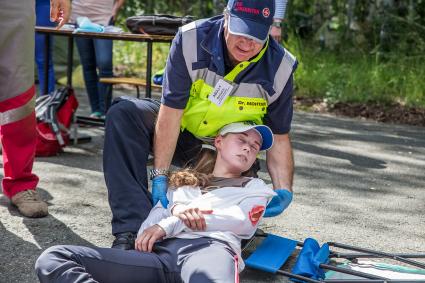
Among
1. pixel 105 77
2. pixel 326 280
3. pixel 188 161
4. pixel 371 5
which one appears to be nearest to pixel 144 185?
pixel 188 161

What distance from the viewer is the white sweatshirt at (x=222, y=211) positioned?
2859 millimetres

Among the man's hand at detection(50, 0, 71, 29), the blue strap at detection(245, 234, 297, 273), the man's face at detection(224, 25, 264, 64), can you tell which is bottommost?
the blue strap at detection(245, 234, 297, 273)

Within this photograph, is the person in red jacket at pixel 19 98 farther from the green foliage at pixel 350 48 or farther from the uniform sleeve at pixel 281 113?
the green foliage at pixel 350 48

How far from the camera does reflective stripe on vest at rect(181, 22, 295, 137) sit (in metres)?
3.23

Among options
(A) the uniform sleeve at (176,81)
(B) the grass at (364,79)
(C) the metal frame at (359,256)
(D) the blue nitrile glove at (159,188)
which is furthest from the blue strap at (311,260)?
(B) the grass at (364,79)

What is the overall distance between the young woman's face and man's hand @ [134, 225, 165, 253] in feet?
1.41

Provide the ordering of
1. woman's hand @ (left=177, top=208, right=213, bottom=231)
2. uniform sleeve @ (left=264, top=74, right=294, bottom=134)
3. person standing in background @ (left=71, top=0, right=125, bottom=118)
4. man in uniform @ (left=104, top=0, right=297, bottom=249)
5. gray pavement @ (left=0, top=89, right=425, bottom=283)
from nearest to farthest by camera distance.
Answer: woman's hand @ (left=177, top=208, right=213, bottom=231) → man in uniform @ (left=104, top=0, right=297, bottom=249) → uniform sleeve @ (left=264, top=74, right=294, bottom=134) → gray pavement @ (left=0, top=89, right=425, bottom=283) → person standing in background @ (left=71, top=0, right=125, bottom=118)

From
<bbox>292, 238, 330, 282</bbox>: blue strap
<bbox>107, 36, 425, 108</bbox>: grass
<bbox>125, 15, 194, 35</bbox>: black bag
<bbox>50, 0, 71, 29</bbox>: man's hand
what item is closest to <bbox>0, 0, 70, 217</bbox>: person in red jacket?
<bbox>50, 0, 71, 29</bbox>: man's hand

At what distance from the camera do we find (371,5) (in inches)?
434

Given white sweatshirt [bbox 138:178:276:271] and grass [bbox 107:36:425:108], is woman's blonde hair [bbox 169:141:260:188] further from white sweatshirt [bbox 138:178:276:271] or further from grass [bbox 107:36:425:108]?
grass [bbox 107:36:425:108]

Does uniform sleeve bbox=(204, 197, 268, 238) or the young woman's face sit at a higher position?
the young woman's face

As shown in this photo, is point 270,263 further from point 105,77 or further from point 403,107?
point 403,107

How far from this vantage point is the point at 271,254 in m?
3.19

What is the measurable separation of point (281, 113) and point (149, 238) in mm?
877
